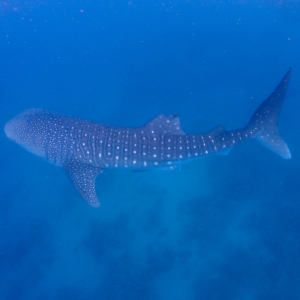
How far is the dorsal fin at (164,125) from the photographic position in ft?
15.0

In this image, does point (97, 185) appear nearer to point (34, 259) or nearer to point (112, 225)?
point (112, 225)

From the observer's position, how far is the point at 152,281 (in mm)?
4973

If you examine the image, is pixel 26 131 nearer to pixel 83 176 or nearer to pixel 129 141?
pixel 83 176

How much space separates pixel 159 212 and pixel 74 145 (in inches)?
107

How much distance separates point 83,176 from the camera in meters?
4.81


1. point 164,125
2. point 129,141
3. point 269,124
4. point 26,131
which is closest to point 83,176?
point 129,141

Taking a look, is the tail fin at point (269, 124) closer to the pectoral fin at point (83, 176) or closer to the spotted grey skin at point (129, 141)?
the spotted grey skin at point (129, 141)

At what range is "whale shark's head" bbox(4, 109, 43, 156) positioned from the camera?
4930 mm

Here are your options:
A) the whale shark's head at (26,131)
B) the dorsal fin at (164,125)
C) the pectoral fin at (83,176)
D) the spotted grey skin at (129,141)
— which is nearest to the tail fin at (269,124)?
the spotted grey skin at (129,141)

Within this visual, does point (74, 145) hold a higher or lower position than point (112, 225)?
higher

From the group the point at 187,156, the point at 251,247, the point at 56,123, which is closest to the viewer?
the point at 187,156

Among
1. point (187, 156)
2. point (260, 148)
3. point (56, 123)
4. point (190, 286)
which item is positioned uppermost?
point (260, 148)

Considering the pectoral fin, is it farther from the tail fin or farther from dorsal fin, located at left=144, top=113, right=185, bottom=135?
the tail fin

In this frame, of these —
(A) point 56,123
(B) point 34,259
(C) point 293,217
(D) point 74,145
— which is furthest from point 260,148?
(B) point 34,259
